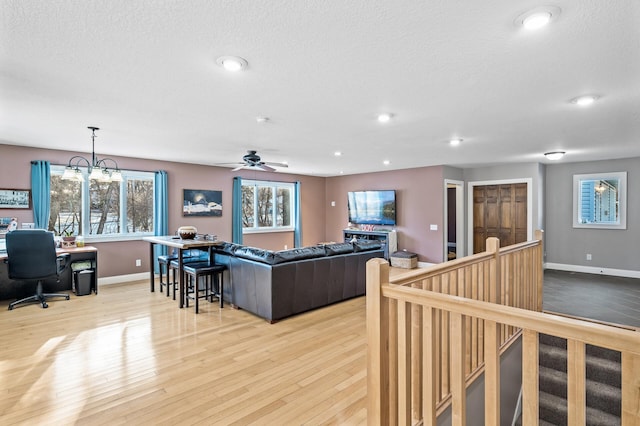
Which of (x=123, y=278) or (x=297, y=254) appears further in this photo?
(x=123, y=278)

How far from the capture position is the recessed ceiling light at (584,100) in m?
2.90

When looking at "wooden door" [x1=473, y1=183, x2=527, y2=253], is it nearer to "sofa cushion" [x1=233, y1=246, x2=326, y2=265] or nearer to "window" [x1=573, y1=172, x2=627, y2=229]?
"window" [x1=573, y1=172, x2=627, y2=229]

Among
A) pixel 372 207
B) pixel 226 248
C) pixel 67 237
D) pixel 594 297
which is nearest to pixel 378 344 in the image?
pixel 226 248

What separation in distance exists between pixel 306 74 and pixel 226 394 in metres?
2.48

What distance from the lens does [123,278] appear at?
6188 mm

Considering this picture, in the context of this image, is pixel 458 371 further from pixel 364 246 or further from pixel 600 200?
pixel 600 200

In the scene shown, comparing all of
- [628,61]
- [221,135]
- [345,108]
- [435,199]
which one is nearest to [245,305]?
[221,135]

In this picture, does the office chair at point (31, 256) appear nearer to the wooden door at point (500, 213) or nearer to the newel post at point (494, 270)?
the newel post at point (494, 270)

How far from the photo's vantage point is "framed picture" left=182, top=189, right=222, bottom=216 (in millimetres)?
7047

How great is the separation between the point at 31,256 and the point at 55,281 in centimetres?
116

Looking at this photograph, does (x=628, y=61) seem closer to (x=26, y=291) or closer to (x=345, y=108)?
(x=345, y=108)

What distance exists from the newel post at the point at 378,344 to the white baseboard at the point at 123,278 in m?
6.01

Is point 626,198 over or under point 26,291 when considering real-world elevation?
over

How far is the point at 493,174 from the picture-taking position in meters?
7.76
